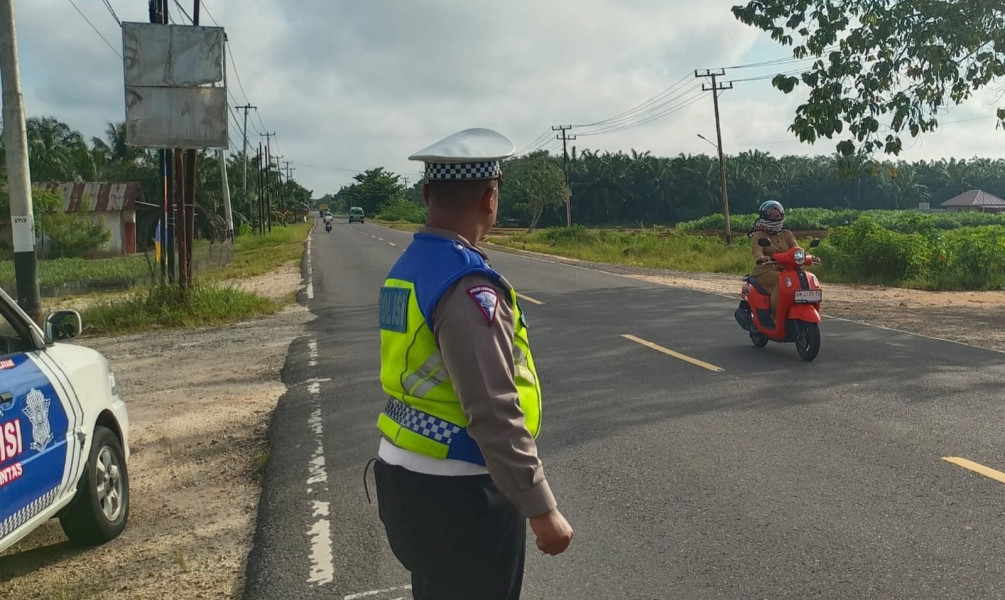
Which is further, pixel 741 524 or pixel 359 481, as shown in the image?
pixel 359 481

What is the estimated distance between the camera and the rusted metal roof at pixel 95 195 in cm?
4294

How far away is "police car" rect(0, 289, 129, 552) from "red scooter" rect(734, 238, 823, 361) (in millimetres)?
6752

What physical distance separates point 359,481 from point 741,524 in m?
2.36

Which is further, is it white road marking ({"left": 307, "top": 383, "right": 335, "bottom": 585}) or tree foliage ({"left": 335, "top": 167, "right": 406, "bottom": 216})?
tree foliage ({"left": 335, "top": 167, "right": 406, "bottom": 216})

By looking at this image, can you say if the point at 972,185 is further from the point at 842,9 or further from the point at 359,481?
the point at 359,481

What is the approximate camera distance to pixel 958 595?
3600 mm

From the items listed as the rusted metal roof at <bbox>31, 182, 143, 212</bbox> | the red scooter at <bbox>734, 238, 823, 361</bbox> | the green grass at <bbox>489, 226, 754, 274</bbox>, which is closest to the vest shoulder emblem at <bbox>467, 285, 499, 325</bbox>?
the red scooter at <bbox>734, 238, 823, 361</bbox>

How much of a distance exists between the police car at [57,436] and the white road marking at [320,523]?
1081 mm

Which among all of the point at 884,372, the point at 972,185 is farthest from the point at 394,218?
the point at 884,372

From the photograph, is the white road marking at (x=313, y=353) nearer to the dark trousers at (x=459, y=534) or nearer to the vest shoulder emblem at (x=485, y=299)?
the dark trousers at (x=459, y=534)

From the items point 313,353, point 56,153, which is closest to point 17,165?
point 313,353

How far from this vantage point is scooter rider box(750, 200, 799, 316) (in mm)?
9539

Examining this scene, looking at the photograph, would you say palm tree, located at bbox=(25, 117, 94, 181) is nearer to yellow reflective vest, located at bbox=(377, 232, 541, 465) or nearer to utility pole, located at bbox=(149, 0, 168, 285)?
utility pole, located at bbox=(149, 0, 168, 285)

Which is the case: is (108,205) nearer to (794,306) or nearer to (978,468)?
(794,306)
